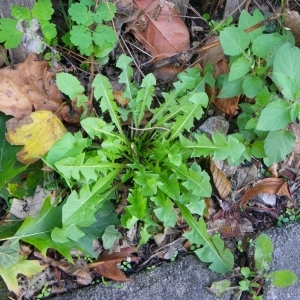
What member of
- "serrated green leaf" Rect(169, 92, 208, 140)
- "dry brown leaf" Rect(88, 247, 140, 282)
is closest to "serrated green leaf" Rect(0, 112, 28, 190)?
"dry brown leaf" Rect(88, 247, 140, 282)

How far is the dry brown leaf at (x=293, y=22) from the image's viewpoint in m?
1.97

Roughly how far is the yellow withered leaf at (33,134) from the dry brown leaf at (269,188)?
84cm

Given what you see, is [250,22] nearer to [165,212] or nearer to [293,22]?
[293,22]

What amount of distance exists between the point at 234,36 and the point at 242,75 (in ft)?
0.49

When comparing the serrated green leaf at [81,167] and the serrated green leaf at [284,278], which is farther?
the serrated green leaf at [284,278]

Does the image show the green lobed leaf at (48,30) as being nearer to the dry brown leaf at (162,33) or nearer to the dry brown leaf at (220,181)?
the dry brown leaf at (162,33)

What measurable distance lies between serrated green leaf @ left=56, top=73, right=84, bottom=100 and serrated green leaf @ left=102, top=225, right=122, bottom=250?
0.55m

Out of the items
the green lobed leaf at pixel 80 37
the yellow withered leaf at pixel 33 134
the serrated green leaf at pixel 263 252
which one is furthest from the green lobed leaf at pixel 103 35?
the serrated green leaf at pixel 263 252

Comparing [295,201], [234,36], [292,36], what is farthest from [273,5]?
[295,201]

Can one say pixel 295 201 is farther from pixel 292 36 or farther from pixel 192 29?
pixel 192 29

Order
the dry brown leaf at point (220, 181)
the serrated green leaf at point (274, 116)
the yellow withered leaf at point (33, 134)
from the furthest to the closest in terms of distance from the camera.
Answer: the dry brown leaf at point (220, 181), the yellow withered leaf at point (33, 134), the serrated green leaf at point (274, 116)

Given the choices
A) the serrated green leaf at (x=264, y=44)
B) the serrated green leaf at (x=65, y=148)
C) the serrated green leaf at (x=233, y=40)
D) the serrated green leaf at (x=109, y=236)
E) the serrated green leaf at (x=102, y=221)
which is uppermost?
the serrated green leaf at (x=233, y=40)

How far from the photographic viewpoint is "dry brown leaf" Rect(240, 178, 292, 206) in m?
2.00

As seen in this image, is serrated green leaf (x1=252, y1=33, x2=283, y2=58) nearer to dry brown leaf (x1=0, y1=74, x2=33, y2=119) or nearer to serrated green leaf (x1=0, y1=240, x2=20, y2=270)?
dry brown leaf (x1=0, y1=74, x2=33, y2=119)
